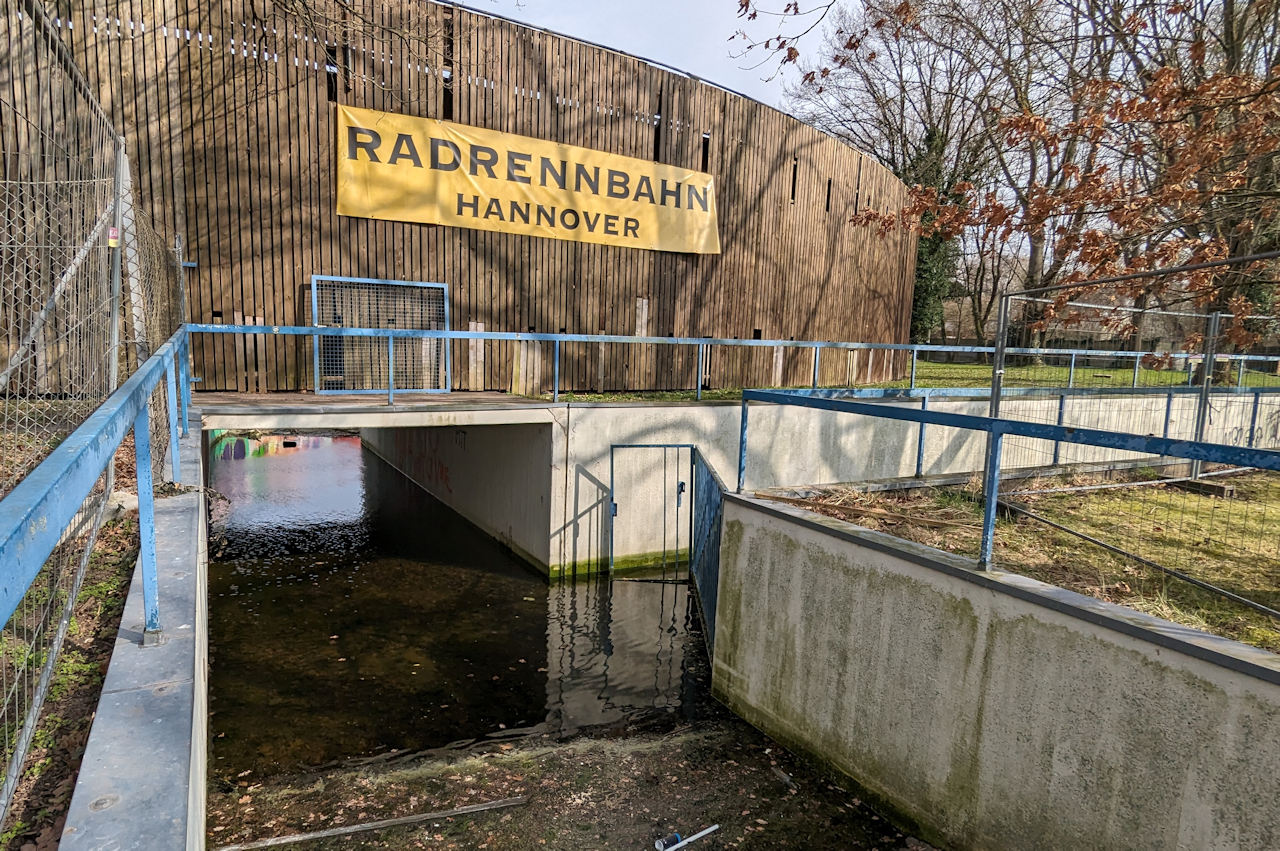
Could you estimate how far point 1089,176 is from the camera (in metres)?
7.57

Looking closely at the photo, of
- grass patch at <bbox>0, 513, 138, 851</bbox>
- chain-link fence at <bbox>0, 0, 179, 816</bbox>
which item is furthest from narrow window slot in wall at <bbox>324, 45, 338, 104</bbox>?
grass patch at <bbox>0, 513, 138, 851</bbox>

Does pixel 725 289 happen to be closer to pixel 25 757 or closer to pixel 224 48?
pixel 224 48

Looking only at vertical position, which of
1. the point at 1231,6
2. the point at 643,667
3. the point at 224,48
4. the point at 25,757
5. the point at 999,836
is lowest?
the point at 643,667

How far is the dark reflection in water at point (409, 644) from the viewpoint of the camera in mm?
6367

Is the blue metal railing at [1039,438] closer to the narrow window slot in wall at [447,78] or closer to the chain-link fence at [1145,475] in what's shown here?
the chain-link fence at [1145,475]

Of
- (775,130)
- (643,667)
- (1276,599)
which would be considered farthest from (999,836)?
(775,130)

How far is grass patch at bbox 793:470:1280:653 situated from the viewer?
4.78 meters

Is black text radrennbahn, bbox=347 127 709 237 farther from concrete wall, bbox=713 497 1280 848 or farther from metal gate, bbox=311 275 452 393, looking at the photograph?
concrete wall, bbox=713 497 1280 848

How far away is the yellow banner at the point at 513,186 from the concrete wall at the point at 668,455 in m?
3.57

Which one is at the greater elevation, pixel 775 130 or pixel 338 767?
pixel 775 130

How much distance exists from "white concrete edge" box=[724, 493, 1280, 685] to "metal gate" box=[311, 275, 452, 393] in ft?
23.7

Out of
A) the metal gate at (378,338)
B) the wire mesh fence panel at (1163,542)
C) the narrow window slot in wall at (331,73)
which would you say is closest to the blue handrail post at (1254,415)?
the wire mesh fence panel at (1163,542)

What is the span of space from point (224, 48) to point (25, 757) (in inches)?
403

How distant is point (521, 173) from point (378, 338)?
11.5ft
